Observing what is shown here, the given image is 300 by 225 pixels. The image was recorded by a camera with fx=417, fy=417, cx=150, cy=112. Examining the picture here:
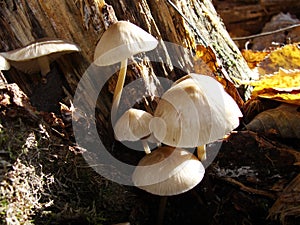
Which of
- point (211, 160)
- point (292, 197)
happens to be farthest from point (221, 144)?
point (292, 197)

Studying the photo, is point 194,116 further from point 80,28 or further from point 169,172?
point 80,28

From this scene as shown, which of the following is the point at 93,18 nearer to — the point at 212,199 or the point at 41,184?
the point at 41,184

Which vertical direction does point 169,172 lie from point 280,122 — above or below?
above

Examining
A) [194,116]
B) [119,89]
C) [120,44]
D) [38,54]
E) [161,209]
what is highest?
[38,54]

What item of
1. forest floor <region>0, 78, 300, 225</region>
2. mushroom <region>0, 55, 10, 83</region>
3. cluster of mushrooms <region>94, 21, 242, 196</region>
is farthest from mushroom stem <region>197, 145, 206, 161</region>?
mushroom <region>0, 55, 10, 83</region>

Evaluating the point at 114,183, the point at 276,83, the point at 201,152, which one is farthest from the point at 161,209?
the point at 276,83

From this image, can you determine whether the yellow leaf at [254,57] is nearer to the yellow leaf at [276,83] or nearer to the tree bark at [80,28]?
the yellow leaf at [276,83]

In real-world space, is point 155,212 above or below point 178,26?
below
